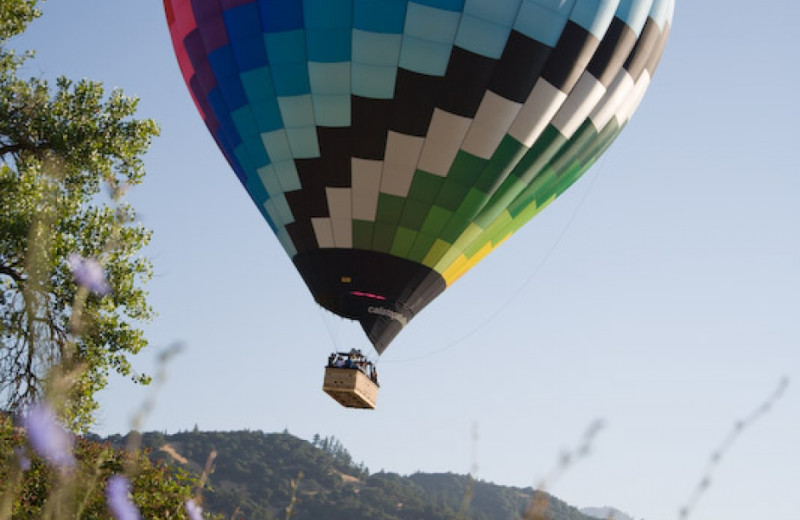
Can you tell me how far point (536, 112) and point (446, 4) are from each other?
9.97 feet

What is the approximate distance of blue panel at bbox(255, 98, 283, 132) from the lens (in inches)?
841

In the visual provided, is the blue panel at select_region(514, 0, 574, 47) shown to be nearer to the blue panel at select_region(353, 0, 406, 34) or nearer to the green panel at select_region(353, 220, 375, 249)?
the blue panel at select_region(353, 0, 406, 34)

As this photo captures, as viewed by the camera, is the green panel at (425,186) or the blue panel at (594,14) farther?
the green panel at (425,186)

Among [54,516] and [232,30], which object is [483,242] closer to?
[232,30]

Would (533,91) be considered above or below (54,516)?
above

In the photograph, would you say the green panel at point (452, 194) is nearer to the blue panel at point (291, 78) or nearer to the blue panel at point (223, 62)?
the blue panel at point (291, 78)

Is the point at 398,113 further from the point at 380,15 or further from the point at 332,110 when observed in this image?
the point at 380,15

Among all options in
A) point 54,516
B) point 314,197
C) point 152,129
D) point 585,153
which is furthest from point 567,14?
point 54,516

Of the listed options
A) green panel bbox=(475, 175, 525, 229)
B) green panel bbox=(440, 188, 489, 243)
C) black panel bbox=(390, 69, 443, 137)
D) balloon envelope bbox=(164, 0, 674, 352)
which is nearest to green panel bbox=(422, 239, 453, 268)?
balloon envelope bbox=(164, 0, 674, 352)

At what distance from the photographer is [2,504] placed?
2.18 meters

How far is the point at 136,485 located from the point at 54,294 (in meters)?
3.49

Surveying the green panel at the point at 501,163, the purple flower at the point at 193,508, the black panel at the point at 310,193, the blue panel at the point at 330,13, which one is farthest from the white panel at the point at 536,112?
the purple flower at the point at 193,508

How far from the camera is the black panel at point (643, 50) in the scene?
895 inches

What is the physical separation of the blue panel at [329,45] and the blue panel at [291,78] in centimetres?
34
